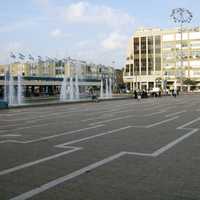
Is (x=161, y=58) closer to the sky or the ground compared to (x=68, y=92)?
closer to the sky

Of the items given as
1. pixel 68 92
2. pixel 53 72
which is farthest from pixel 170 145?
pixel 53 72

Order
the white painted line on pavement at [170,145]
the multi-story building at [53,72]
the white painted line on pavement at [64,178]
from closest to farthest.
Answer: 1. the white painted line on pavement at [64,178]
2. the white painted line on pavement at [170,145]
3. the multi-story building at [53,72]

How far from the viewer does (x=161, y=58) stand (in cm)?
14600

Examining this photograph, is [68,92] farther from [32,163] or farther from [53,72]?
[53,72]

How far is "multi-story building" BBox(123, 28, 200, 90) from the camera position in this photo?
136 m

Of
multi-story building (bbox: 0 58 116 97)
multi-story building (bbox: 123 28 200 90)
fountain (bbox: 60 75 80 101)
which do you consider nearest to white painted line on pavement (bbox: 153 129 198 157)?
fountain (bbox: 60 75 80 101)

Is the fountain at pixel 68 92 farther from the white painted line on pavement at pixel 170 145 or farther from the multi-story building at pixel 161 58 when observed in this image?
the multi-story building at pixel 161 58

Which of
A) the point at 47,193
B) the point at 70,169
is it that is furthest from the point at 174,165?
the point at 47,193

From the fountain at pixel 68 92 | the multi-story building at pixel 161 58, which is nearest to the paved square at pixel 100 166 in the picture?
the fountain at pixel 68 92

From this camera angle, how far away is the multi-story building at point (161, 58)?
136 metres

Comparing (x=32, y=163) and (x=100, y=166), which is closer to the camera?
(x=100, y=166)

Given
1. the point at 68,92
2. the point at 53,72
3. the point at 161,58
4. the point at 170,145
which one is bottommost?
the point at 170,145

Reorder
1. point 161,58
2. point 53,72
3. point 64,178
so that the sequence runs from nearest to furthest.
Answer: point 64,178 → point 53,72 → point 161,58

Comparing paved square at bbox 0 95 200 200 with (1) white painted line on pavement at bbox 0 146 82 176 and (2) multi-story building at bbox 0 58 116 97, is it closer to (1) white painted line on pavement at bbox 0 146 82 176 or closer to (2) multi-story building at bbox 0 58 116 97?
(1) white painted line on pavement at bbox 0 146 82 176
